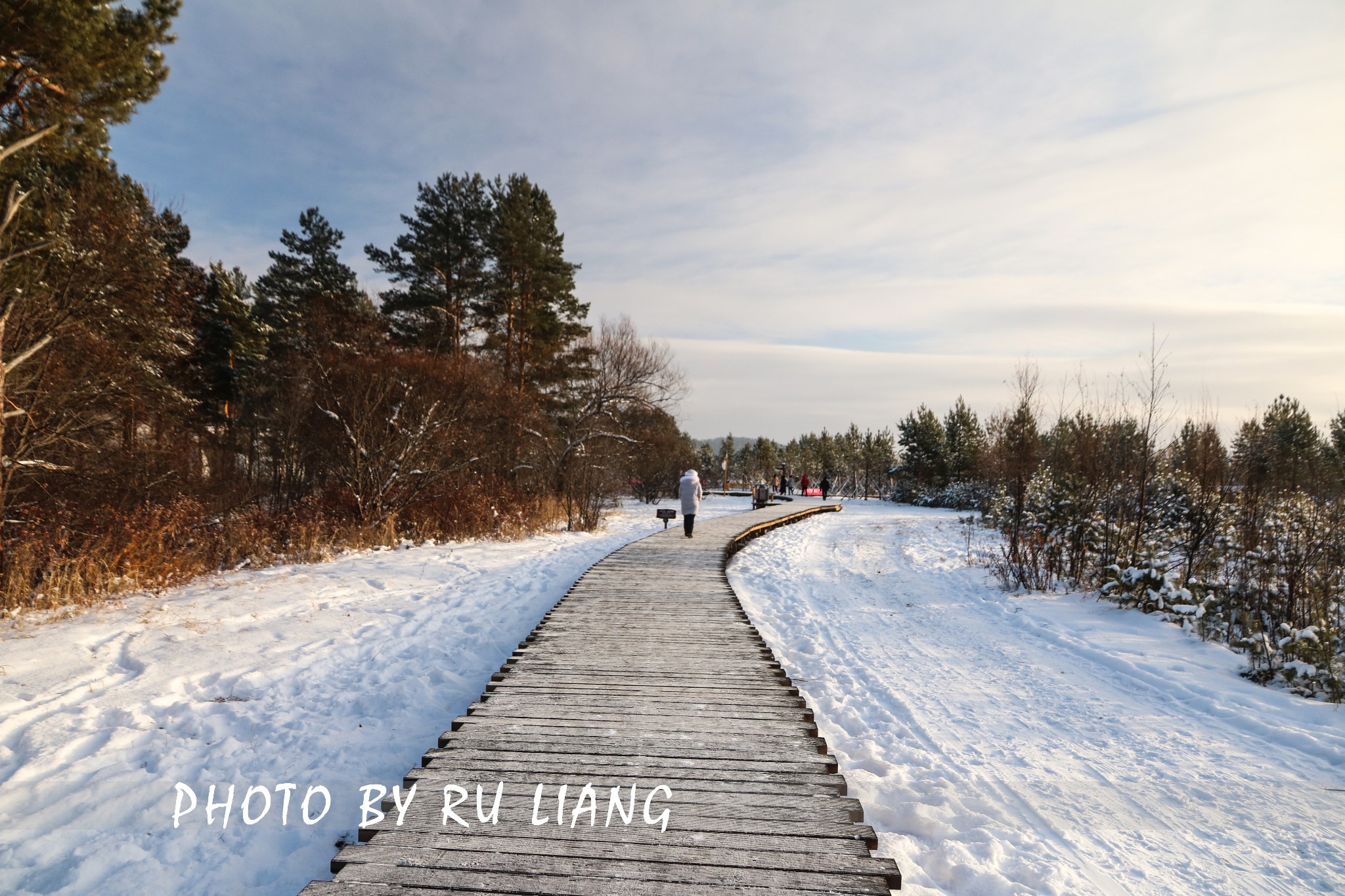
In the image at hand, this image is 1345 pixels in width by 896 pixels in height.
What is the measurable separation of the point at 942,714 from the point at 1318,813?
2.34 metres

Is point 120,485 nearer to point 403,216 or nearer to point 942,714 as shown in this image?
point 942,714

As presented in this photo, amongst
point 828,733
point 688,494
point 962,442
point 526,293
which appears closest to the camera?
point 828,733

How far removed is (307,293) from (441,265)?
7083 mm

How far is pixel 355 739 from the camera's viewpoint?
4676mm

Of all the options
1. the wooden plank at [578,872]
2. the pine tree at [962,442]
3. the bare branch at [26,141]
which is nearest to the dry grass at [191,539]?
the bare branch at [26,141]

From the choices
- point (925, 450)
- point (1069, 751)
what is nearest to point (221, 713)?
point (1069, 751)

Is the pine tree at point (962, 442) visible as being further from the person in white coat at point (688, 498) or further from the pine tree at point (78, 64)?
the pine tree at point (78, 64)

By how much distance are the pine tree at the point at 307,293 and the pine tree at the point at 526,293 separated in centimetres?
610

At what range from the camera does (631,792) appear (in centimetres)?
322

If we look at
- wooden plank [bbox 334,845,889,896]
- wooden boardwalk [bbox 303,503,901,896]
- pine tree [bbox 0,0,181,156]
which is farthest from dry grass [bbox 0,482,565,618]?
wooden plank [bbox 334,845,889,896]

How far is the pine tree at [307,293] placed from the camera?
23781mm

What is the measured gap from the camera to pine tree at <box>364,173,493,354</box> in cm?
2169

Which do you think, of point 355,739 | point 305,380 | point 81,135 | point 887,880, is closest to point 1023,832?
point 887,880

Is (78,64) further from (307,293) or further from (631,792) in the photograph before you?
(307,293)
